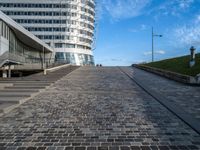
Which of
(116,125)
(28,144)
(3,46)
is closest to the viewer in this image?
(28,144)

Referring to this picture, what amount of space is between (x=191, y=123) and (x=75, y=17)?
76777 millimetres

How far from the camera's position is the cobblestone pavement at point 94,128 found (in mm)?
5672

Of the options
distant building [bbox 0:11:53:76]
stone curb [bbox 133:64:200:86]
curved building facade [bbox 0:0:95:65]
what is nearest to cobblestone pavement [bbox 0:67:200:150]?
stone curb [bbox 133:64:200:86]

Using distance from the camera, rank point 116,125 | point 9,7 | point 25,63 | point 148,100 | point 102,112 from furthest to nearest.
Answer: point 9,7 → point 25,63 → point 148,100 → point 102,112 → point 116,125

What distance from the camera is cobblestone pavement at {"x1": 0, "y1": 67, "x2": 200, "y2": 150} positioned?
5.67 metres

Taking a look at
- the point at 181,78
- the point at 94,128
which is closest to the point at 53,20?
the point at 181,78

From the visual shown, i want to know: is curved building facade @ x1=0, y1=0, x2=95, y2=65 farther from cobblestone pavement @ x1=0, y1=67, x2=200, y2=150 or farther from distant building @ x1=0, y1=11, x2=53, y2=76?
cobblestone pavement @ x1=0, y1=67, x2=200, y2=150

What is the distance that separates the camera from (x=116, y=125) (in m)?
7.25

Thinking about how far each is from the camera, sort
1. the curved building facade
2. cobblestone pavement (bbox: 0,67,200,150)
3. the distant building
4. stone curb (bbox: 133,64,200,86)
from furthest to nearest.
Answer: the curved building facade < the distant building < stone curb (bbox: 133,64,200,86) < cobblestone pavement (bbox: 0,67,200,150)

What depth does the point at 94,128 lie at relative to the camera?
273 inches

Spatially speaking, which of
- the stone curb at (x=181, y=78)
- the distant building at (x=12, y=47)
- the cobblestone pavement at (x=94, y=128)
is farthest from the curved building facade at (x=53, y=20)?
the cobblestone pavement at (x=94, y=128)

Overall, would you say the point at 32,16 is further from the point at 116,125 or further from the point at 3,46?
the point at 116,125

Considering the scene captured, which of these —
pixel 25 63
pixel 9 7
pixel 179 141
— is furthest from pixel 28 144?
pixel 9 7

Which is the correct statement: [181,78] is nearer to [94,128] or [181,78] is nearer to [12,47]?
[94,128]
